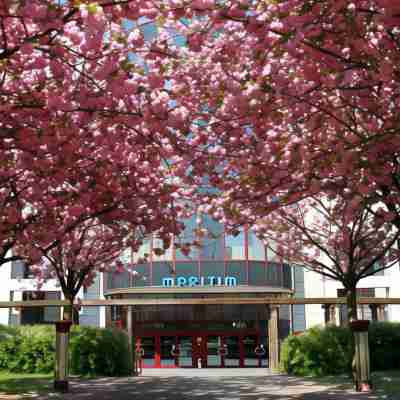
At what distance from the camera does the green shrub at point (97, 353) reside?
19547 millimetres

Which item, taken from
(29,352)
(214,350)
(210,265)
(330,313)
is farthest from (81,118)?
(330,313)

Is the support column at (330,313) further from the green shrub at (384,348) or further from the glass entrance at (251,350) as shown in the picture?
the green shrub at (384,348)

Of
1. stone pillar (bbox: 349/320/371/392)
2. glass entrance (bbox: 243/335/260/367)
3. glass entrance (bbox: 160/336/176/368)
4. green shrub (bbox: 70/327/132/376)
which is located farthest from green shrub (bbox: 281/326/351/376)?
glass entrance (bbox: 160/336/176/368)

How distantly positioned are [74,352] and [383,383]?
32.3 feet

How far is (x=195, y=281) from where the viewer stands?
36156 mm

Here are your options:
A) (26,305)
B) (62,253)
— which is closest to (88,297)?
(26,305)

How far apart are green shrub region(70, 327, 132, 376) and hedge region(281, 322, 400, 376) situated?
18.9ft

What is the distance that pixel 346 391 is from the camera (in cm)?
1327

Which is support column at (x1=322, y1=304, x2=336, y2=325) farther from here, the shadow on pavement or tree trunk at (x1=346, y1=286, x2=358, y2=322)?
tree trunk at (x1=346, y1=286, x2=358, y2=322)

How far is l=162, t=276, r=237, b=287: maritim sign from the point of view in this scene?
3616cm

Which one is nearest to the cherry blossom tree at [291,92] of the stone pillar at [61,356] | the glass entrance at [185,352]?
the stone pillar at [61,356]

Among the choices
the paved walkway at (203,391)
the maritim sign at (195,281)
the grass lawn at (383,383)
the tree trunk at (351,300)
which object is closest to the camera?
the grass lawn at (383,383)

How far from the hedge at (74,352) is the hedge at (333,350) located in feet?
19.3

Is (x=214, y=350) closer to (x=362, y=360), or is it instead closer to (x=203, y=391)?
(x=203, y=391)
